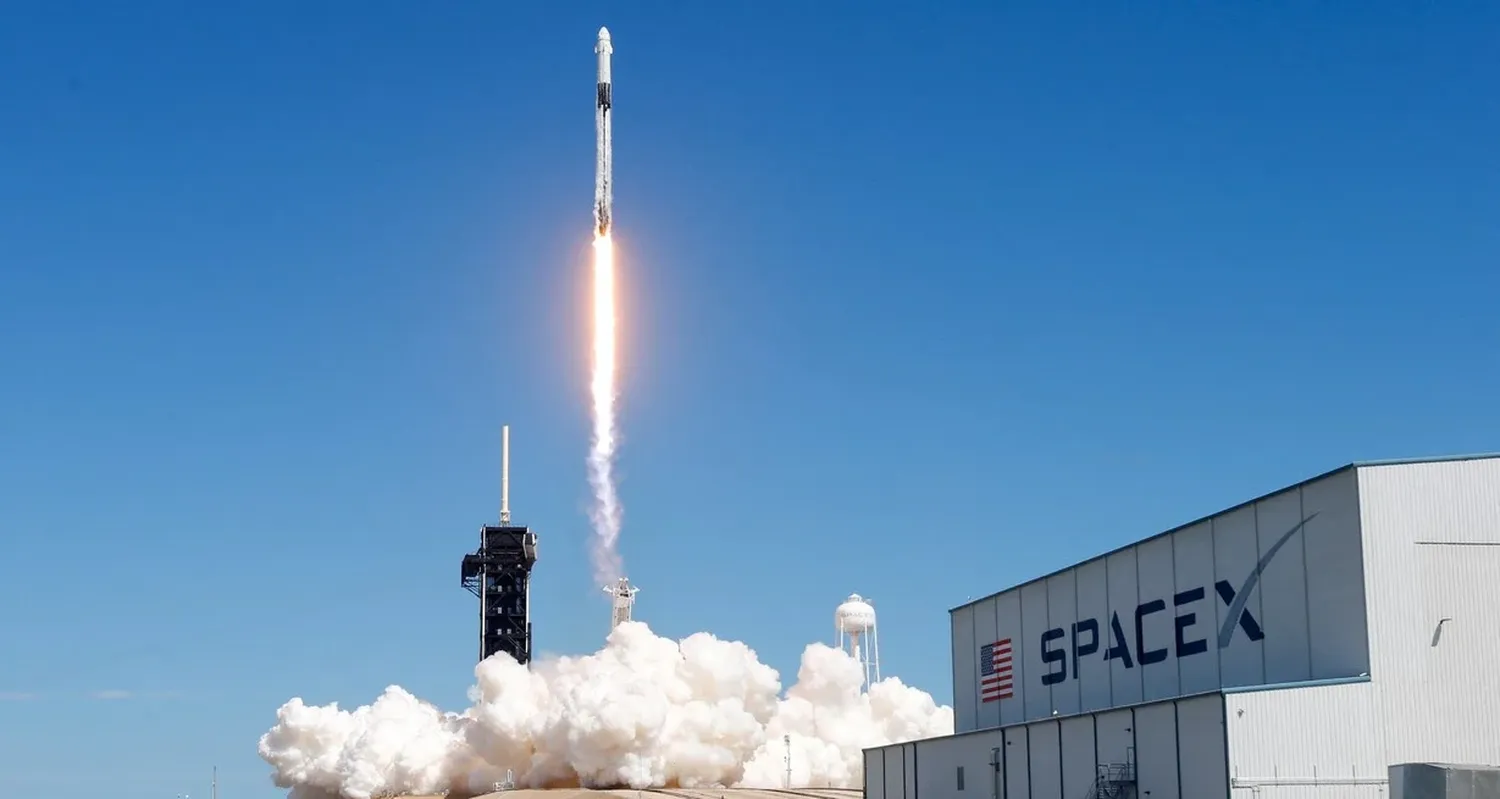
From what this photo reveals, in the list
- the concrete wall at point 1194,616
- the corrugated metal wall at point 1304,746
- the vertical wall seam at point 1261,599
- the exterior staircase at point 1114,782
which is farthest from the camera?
the vertical wall seam at point 1261,599

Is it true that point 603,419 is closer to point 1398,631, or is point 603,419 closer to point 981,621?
point 981,621

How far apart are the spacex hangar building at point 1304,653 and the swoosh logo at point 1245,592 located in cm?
6

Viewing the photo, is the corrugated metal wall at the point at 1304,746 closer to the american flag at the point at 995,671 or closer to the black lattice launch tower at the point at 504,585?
the american flag at the point at 995,671

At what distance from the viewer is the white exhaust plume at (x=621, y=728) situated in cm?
10306

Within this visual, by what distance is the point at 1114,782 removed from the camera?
51438mm

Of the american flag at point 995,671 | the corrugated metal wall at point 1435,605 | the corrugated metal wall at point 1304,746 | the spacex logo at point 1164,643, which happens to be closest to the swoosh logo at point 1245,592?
the spacex logo at point 1164,643

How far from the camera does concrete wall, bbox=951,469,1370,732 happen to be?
48969mm

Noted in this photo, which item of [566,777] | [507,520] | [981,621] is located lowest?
[566,777]

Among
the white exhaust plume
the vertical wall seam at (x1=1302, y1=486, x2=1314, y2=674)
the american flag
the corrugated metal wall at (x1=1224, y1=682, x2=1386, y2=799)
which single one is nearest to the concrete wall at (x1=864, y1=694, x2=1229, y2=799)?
the corrugated metal wall at (x1=1224, y1=682, x2=1386, y2=799)

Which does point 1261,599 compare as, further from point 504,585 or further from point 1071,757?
point 504,585

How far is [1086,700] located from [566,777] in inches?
1968

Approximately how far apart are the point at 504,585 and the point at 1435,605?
75.0 meters

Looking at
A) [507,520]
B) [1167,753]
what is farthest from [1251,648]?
[507,520]

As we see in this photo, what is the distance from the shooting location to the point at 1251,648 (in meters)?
52.5
